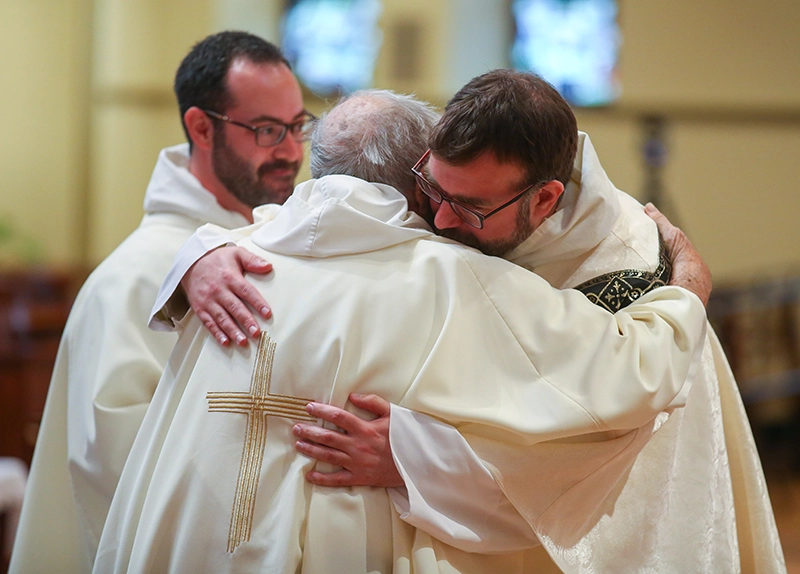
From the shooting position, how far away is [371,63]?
9.27m

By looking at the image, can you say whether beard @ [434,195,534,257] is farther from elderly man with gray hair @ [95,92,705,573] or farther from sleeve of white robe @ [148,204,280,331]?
sleeve of white robe @ [148,204,280,331]

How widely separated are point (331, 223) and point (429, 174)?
0.84 ft

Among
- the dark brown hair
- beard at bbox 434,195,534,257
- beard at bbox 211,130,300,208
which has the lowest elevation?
beard at bbox 211,130,300,208

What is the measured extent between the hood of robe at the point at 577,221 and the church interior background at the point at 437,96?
6933mm

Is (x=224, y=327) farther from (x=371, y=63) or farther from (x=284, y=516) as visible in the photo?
(x=371, y=63)

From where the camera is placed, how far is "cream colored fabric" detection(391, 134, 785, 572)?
1963 mm

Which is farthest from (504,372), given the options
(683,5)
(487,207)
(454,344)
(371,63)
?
(683,5)

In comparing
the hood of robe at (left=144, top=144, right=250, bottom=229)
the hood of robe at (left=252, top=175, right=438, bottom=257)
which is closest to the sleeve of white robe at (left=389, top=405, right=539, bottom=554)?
the hood of robe at (left=252, top=175, right=438, bottom=257)

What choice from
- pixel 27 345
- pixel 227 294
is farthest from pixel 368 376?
pixel 27 345

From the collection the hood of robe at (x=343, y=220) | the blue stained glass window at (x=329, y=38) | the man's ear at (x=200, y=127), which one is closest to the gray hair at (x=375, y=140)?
the hood of robe at (x=343, y=220)

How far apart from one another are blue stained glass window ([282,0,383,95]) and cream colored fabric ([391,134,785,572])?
287 inches

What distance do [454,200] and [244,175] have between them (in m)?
1.26

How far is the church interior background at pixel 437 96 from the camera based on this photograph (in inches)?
357

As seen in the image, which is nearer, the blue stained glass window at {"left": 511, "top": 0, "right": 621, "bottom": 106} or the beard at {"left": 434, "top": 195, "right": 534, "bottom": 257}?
the beard at {"left": 434, "top": 195, "right": 534, "bottom": 257}
